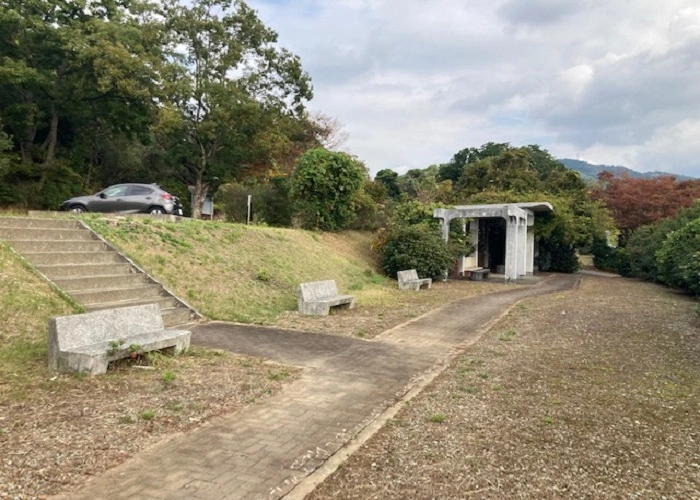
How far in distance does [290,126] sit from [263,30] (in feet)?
17.6

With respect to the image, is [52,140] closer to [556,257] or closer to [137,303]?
[137,303]

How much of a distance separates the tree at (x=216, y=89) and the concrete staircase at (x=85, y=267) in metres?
16.0

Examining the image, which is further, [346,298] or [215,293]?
[346,298]

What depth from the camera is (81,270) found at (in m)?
8.63

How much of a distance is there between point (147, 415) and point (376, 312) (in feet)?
23.7

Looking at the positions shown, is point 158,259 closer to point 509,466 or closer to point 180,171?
point 509,466

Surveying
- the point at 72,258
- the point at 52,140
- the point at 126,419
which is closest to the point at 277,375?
the point at 126,419

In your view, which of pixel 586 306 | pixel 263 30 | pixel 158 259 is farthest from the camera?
pixel 263 30

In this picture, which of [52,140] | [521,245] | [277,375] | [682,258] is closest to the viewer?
[277,375]

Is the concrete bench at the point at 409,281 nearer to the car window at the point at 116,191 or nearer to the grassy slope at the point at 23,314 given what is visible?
the car window at the point at 116,191

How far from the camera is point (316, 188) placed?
19.3 metres

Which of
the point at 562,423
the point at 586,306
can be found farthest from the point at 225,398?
the point at 586,306

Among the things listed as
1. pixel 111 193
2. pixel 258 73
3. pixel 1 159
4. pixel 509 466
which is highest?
pixel 258 73

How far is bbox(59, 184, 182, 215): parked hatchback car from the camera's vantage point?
631 inches
